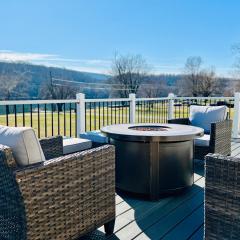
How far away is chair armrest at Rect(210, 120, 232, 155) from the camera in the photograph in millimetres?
4059

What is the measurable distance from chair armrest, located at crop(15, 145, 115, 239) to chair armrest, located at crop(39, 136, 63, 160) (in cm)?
83

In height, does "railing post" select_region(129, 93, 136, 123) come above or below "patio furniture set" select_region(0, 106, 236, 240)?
above

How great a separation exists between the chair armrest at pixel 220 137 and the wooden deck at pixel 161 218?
938 millimetres

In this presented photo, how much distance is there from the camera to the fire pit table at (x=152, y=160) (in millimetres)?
3000

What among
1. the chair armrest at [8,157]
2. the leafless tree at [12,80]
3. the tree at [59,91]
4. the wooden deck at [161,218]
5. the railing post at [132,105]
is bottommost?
the wooden deck at [161,218]

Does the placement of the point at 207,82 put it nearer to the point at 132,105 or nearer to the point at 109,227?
the point at 132,105

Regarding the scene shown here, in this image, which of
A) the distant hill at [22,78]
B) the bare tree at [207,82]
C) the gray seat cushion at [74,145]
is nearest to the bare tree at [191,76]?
the bare tree at [207,82]

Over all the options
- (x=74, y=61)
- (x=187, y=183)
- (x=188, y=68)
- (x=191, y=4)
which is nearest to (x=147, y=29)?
(x=191, y=4)

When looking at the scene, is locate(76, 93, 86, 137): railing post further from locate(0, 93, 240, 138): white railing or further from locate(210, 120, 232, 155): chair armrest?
locate(210, 120, 232, 155): chair armrest

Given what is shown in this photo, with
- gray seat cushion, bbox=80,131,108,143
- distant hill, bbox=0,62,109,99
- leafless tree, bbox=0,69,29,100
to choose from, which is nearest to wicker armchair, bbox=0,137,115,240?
gray seat cushion, bbox=80,131,108,143

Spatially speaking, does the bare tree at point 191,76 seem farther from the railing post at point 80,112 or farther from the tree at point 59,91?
the railing post at point 80,112

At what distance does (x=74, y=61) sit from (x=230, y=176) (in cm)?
4902

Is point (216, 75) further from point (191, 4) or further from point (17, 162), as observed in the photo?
point (17, 162)

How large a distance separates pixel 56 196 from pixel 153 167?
4.49ft
